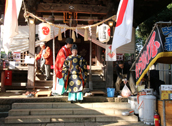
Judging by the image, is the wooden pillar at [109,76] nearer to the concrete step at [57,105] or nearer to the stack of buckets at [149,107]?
the concrete step at [57,105]

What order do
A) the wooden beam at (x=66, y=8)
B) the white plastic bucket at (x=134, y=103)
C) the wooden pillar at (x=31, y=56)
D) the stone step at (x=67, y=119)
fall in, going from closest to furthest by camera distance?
the stone step at (x=67, y=119) → the white plastic bucket at (x=134, y=103) → the wooden pillar at (x=31, y=56) → the wooden beam at (x=66, y=8)

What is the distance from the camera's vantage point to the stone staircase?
6430 millimetres

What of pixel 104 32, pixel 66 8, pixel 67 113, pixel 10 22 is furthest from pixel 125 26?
pixel 66 8

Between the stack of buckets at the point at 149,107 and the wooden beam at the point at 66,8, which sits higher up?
the wooden beam at the point at 66,8

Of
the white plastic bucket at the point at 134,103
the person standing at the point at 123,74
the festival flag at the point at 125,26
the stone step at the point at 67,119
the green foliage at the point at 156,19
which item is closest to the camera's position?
the festival flag at the point at 125,26

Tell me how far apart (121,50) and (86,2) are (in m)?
4.67

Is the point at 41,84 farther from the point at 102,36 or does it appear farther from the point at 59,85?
the point at 102,36

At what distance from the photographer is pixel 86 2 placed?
427 inches

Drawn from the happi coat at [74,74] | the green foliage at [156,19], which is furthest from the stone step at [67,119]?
the green foliage at [156,19]

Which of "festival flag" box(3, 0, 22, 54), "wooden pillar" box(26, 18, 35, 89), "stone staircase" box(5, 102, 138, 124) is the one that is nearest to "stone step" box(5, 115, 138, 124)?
"stone staircase" box(5, 102, 138, 124)

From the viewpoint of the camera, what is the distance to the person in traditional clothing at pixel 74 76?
728cm

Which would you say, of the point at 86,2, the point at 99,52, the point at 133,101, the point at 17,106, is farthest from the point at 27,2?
the point at 133,101

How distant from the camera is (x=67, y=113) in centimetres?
691

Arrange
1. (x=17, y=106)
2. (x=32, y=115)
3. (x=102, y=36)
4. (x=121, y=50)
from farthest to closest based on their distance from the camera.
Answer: (x=121, y=50) < (x=102, y=36) < (x=17, y=106) < (x=32, y=115)
